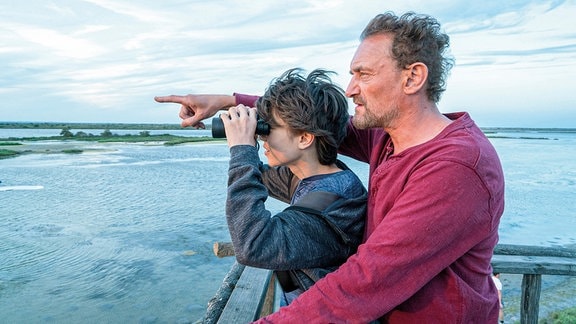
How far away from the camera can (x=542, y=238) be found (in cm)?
1159

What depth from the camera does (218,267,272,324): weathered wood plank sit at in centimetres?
243

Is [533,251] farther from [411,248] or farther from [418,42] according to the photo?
[411,248]

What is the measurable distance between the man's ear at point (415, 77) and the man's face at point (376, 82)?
30 mm

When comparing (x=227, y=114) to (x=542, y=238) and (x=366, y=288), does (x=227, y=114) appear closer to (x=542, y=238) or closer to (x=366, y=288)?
(x=366, y=288)

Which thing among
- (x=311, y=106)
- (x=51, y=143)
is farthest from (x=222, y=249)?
(x=51, y=143)

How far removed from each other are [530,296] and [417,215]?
3.58m

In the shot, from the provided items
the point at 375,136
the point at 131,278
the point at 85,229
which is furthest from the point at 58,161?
the point at 375,136

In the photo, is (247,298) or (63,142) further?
(63,142)

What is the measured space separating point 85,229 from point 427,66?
481 inches

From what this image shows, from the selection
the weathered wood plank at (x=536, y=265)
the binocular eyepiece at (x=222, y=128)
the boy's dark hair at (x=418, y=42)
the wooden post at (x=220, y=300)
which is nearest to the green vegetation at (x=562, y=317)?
the weathered wood plank at (x=536, y=265)

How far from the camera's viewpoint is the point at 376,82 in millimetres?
1834

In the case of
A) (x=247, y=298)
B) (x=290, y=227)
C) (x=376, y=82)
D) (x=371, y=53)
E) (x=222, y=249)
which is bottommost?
(x=222, y=249)

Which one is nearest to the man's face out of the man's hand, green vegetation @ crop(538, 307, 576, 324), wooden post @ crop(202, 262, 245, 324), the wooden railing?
the man's hand

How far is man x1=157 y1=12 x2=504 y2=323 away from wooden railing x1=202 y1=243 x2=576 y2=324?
108 centimetres
